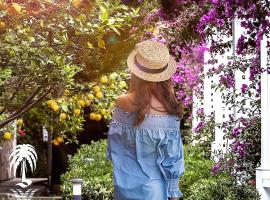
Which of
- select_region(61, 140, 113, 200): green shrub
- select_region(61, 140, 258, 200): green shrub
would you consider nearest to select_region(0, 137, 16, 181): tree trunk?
select_region(61, 140, 258, 200): green shrub

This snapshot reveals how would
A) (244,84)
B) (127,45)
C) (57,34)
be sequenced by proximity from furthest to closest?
(244,84)
(127,45)
(57,34)

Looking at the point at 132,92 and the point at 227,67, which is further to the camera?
the point at 227,67

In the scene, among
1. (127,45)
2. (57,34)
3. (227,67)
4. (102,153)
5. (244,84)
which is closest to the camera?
(57,34)

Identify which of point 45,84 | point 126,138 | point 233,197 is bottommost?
point 233,197

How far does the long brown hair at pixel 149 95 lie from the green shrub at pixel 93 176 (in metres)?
5.42

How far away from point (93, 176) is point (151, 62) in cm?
674

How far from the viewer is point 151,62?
17.7ft

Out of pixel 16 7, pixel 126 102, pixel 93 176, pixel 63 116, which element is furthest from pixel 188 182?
pixel 16 7

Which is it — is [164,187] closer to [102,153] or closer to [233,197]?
[233,197]

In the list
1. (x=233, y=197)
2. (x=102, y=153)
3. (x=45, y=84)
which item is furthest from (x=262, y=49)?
(x=102, y=153)

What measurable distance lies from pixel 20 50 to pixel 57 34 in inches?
19.4

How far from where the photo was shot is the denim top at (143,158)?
17.2ft

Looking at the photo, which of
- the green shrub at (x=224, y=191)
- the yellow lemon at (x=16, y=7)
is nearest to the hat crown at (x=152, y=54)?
the yellow lemon at (x=16, y=7)

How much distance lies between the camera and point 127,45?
280 inches
